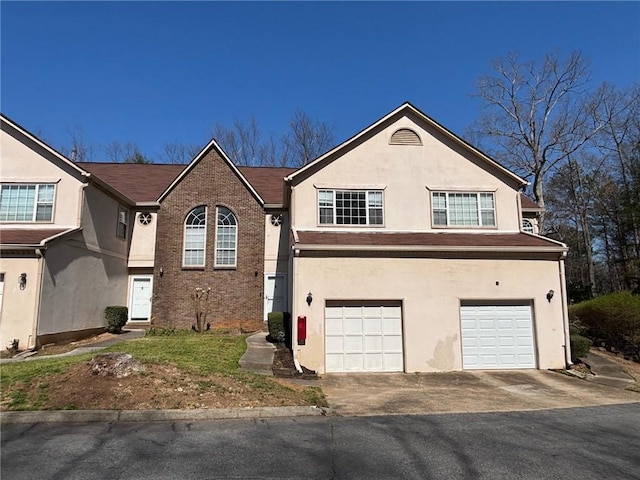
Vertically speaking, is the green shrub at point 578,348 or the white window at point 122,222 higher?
the white window at point 122,222

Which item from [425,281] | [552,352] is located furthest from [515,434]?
[552,352]

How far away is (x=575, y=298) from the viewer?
33750mm

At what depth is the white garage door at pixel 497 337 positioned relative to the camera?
13.6 meters

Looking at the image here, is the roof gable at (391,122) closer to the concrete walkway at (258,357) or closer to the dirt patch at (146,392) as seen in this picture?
the concrete walkway at (258,357)

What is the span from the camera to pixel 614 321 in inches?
604

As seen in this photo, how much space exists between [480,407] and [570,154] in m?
29.0

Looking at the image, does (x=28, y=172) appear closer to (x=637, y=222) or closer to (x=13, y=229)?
(x=13, y=229)

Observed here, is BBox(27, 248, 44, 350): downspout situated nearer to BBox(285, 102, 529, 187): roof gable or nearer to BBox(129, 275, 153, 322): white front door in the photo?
BBox(129, 275, 153, 322): white front door

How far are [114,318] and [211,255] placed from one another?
461cm

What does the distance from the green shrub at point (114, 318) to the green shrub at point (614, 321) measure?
1803 centimetres

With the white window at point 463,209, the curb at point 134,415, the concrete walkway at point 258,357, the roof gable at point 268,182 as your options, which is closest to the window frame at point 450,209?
the white window at point 463,209

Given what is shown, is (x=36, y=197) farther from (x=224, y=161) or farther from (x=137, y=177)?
(x=224, y=161)

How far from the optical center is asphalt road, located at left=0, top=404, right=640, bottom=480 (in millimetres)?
5227

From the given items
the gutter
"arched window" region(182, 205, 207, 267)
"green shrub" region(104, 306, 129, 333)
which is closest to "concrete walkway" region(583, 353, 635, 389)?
the gutter
